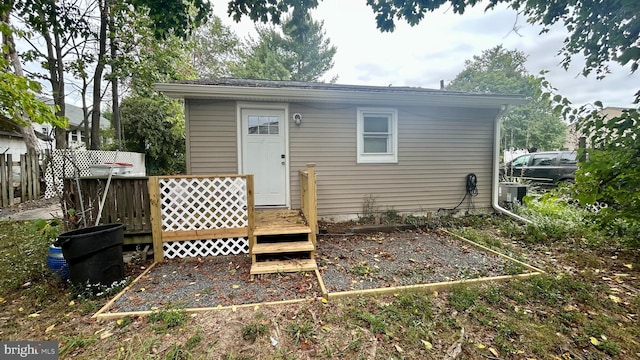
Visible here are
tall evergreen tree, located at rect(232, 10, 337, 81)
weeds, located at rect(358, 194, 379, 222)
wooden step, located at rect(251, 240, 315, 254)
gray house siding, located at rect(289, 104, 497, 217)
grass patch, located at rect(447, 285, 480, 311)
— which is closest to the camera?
grass patch, located at rect(447, 285, 480, 311)

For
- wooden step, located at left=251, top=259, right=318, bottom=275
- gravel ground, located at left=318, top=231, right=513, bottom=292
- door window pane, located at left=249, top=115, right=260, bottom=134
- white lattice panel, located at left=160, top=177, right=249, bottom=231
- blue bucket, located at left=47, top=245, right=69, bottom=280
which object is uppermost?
door window pane, located at left=249, top=115, right=260, bottom=134

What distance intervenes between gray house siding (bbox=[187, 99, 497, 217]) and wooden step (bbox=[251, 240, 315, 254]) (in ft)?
5.55

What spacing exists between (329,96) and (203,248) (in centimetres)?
333

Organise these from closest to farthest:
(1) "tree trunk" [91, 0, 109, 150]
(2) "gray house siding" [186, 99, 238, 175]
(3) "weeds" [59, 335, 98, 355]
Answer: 1. (3) "weeds" [59, 335, 98, 355]
2. (2) "gray house siding" [186, 99, 238, 175]
3. (1) "tree trunk" [91, 0, 109, 150]

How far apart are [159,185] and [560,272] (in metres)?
5.27

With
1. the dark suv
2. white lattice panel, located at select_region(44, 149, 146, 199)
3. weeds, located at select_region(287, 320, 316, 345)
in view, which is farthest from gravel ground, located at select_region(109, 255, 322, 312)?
the dark suv

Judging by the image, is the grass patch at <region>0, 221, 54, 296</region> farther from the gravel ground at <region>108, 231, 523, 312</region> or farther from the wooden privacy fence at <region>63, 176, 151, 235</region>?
the gravel ground at <region>108, 231, 523, 312</region>

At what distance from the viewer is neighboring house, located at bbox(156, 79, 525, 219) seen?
15.4 feet

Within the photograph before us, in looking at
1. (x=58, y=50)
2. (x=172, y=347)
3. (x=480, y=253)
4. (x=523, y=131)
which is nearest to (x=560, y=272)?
(x=480, y=253)

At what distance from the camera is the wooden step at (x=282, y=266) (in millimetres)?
3121

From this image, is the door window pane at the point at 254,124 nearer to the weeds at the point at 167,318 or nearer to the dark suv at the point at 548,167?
the weeds at the point at 167,318

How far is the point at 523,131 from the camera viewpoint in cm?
1875

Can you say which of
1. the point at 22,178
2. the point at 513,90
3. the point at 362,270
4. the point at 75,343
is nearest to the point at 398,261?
the point at 362,270

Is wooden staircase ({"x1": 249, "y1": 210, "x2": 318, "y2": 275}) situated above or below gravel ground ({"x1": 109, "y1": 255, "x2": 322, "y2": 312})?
above
